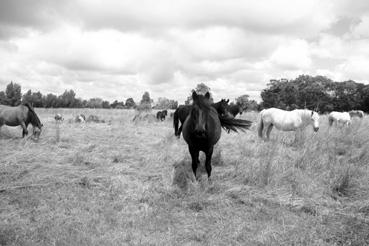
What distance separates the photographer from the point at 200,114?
481 cm

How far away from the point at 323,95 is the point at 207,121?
5853 centimetres

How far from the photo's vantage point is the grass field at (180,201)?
3.26 metres

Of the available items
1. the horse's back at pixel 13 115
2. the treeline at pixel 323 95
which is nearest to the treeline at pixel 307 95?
the treeline at pixel 323 95

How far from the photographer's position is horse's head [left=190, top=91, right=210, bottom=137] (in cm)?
465

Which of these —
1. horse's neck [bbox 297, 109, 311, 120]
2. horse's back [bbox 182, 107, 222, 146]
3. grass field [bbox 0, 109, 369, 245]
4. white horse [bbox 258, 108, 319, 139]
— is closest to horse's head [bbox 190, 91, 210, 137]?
horse's back [bbox 182, 107, 222, 146]

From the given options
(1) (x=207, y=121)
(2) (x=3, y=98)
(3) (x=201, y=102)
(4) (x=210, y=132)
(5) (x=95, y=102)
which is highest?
(5) (x=95, y=102)

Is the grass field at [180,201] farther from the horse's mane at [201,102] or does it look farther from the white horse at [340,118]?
the white horse at [340,118]

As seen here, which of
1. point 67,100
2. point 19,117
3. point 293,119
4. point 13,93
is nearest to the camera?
point 293,119

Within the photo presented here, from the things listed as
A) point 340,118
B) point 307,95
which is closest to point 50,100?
point 307,95

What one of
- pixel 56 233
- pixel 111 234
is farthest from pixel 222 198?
pixel 56 233

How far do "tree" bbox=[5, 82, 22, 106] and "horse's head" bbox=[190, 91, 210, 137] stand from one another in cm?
6562

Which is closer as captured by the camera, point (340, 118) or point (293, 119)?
point (293, 119)

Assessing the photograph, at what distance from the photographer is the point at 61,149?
26.2 ft

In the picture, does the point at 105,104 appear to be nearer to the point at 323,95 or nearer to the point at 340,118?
the point at 323,95
